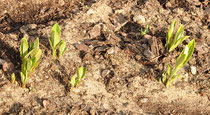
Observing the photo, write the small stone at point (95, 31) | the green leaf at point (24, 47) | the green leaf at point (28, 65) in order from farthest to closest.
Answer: the small stone at point (95, 31) < the green leaf at point (24, 47) < the green leaf at point (28, 65)

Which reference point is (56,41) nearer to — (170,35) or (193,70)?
(170,35)

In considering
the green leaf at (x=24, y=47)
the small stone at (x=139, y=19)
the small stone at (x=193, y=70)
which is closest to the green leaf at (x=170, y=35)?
the small stone at (x=193, y=70)

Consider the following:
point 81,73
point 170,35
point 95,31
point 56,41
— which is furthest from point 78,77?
point 170,35

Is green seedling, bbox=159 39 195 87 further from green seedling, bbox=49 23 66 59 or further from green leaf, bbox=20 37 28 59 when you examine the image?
green leaf, bbox=20 37 28 59

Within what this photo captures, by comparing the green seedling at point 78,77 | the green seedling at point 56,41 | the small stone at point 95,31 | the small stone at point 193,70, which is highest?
the green seedling at point 56,41

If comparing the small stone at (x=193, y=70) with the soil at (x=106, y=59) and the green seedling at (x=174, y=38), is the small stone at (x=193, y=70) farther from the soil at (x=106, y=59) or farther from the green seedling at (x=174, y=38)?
the green seedling at (x=174, y=38)

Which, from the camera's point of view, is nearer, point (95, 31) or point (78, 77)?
point (78, 77)

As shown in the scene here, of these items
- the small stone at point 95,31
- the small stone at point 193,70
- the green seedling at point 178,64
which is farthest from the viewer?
the small stone at point 95,31

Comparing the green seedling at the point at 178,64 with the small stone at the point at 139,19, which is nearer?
the green seedling at the point at 178,64
